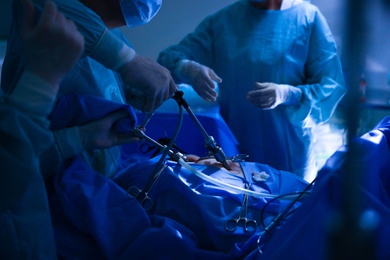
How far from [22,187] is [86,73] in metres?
0.47

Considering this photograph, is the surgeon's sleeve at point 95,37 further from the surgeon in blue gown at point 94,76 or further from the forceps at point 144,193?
the forceps at point 144,193

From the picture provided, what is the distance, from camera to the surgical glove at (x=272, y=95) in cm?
166

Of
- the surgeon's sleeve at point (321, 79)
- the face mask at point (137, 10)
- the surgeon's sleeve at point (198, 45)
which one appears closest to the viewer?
the face mask at point (137, 10)

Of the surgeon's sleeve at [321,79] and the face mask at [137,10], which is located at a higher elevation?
the face mask at [137,10]

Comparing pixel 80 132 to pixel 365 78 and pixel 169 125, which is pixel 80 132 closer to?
pixel 365 78

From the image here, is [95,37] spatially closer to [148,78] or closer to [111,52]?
[111,52]

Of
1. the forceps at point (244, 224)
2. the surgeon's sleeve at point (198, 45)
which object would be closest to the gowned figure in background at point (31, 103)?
the forceps at point (244, 224)

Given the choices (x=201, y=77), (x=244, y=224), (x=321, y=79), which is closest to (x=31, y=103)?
(x=244, y=224)

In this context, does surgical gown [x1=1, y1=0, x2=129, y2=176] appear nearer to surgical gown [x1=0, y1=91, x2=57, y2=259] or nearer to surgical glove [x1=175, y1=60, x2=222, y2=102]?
surgical gown [x1=0, y1=91, x2=57, y2=259]

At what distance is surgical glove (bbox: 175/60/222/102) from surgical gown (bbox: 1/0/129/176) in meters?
0.43

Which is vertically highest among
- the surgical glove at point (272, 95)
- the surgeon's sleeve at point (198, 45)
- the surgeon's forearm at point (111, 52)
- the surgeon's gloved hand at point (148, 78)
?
the surgeon's forearm at point (111, 52)

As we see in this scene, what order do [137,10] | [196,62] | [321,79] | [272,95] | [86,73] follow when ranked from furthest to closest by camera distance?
1. [196,62]
2. [321,79]
3. [272,95]
4. [137,10]
5. [86,73]

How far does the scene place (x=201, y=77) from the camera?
1.69 meters

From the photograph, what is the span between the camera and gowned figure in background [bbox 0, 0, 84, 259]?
2.30ft
